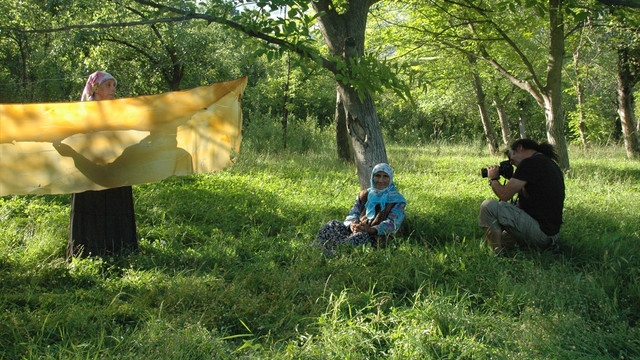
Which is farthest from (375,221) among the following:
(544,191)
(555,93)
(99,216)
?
(555,93)

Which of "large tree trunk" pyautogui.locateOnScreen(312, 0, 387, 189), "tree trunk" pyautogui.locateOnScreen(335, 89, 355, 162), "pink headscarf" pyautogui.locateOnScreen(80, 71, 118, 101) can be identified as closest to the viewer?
"pink headscarf" pyautogui.locateOnScreen(80, 71, 118, 101)

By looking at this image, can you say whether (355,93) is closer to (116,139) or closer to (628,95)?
(116,139)

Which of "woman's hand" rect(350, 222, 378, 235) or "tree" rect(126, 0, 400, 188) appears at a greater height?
"tree" rect(126, 0, 400, 188)

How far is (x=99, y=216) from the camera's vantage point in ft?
16.1

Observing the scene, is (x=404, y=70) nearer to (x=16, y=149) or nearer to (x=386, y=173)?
(x=386, y=173)

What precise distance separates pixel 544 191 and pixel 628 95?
12182 millimetres

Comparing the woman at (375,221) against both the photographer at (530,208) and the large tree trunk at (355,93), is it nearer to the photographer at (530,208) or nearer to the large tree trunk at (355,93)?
the large tree trunk at (355,93)

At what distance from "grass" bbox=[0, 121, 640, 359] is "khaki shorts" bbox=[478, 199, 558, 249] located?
0.19m

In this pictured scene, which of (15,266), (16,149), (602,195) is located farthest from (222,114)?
(602,195)

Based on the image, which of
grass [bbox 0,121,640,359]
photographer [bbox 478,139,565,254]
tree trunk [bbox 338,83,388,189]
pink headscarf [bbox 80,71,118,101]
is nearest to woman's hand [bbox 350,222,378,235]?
grass [bbox 0,121,640,359]

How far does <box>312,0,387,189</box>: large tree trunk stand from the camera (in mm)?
5781

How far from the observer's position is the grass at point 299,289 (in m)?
3.21

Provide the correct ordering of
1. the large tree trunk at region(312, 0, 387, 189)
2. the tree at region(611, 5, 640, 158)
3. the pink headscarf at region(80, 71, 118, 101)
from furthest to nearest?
the tree at region(611, 5, 640, 158) < the large tree trunk at region(312, 0, 387, 189) < the pink headscarf at region(80, 71, 118, 101)

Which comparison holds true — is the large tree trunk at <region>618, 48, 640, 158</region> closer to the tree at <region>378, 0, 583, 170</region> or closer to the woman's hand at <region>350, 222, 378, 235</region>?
the tree at <region>378, 0, 583, 170</region>
